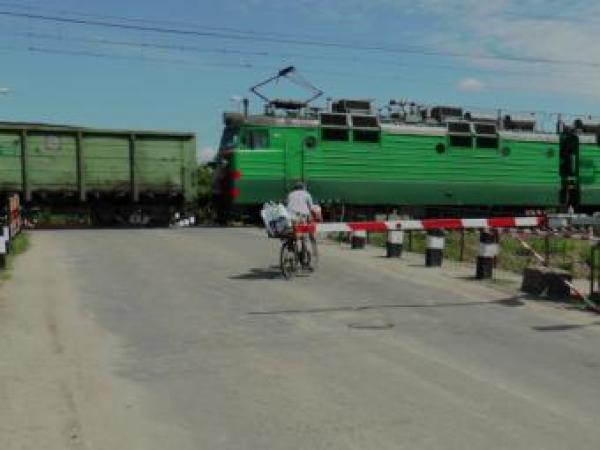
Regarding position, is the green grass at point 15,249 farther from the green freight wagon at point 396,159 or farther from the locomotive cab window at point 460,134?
the locomotive cab window at point 460,134

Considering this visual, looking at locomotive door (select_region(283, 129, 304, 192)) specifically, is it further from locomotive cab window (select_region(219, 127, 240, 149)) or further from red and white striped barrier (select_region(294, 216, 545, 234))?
red and white striped barrier (select_region(294, 216, 545, 234))

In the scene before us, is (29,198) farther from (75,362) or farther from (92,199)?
(75,362)

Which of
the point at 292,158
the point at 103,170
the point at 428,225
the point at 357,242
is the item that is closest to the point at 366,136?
the point at 292,158

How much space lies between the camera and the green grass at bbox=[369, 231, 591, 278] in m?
18.3

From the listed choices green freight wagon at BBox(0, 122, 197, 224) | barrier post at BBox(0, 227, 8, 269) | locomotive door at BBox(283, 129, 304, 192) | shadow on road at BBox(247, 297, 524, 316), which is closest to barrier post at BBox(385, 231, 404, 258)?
shadow on road at BBox(247, 297, 524, 316)

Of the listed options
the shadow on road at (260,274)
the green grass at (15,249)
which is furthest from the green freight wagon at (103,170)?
the shadow on road at (260,274)

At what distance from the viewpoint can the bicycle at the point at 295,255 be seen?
1464 centimetres

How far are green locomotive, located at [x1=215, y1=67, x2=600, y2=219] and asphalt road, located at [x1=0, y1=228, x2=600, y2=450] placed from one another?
13.8m

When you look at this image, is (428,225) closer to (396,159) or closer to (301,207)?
(301,207)

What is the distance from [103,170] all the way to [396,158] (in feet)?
30.4

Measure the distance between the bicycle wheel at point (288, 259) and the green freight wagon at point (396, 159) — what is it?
1325cm

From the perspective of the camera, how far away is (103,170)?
2775 centimetres

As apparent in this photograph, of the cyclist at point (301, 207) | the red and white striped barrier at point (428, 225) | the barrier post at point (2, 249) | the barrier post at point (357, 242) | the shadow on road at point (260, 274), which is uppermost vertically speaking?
the cyclist at point (301, 207)

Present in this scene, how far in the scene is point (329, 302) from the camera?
12.1 metres
